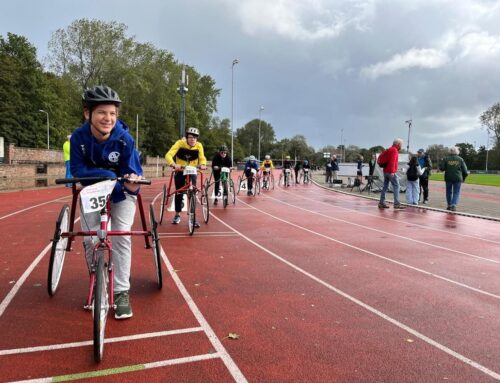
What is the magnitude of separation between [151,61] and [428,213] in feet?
164

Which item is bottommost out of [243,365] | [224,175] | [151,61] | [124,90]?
[243,365]

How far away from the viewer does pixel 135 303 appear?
4082 mm

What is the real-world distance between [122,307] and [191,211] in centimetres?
425

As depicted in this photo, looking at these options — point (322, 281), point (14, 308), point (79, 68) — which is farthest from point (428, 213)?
point (79, 68)

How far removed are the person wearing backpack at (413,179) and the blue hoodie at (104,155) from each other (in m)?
12.4

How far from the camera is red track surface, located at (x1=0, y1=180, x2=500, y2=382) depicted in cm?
292

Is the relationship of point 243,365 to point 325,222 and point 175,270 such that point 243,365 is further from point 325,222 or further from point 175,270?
point 325,222

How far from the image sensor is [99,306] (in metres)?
2.81

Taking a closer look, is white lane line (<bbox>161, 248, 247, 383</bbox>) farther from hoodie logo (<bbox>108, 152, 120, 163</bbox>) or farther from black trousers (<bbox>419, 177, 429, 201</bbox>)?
black trousers (<bbox>419, 177, 429, 201</bbox>)

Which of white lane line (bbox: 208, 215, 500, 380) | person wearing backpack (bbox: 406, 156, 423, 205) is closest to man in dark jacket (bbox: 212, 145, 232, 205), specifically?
white lane line (bbox: 208, 215, 500, 380)

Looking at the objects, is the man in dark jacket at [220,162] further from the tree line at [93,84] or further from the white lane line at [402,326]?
A: the tree line at [93,84]

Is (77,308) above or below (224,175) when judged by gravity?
below

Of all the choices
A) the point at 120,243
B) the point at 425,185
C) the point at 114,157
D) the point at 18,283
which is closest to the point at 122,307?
the point at 120,243

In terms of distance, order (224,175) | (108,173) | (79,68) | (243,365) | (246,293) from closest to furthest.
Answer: (243,365) → (108,173) → (246,293) → (224,175) → (79,68)
